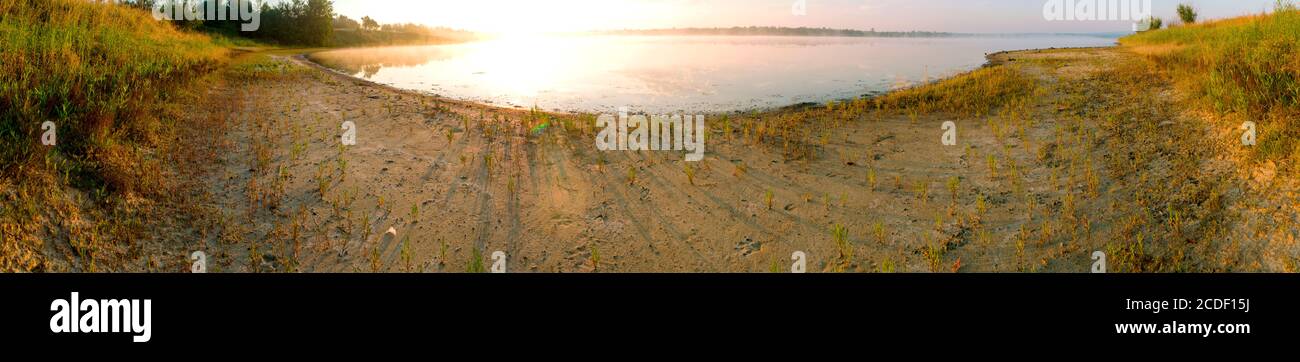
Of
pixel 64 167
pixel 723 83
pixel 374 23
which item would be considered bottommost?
pixel 64 167

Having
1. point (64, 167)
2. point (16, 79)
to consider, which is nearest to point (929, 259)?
point (64, 167)

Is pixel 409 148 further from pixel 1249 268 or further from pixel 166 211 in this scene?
pixel 1249 268

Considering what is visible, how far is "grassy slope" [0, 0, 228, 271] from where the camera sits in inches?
212

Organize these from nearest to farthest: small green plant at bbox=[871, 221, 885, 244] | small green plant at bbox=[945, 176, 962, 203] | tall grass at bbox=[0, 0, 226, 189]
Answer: small green plant at bbox=[871, 221, 885, 244], tall grass at bbox=[0, 0, 226, 189], small green plant at bbox=[945, 176, 962, 203]

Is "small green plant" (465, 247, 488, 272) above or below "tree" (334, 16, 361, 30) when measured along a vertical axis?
below

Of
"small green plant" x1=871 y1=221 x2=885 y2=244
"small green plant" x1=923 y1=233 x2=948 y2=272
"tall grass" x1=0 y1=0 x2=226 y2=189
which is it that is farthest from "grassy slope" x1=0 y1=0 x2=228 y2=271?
"small green plant" x1=923 y1=233 x2=948 y2=272

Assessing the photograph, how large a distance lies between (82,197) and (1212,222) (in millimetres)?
11607

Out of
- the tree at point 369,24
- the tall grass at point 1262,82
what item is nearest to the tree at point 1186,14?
the tall grass at point 1262,82

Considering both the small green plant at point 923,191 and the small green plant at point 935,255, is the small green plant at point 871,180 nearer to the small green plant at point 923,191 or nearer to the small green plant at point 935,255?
the small green plant at point 923,191

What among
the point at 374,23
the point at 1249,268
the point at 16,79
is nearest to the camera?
the point at 1249,268

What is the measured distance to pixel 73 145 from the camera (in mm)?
6867

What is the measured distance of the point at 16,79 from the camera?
24.4 ft

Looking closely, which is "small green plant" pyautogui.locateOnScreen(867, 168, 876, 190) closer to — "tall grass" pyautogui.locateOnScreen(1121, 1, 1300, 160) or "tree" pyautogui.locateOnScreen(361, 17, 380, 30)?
"tall grass" pyautogui.locateOnScreen(1121, 1, 1300, 160)
